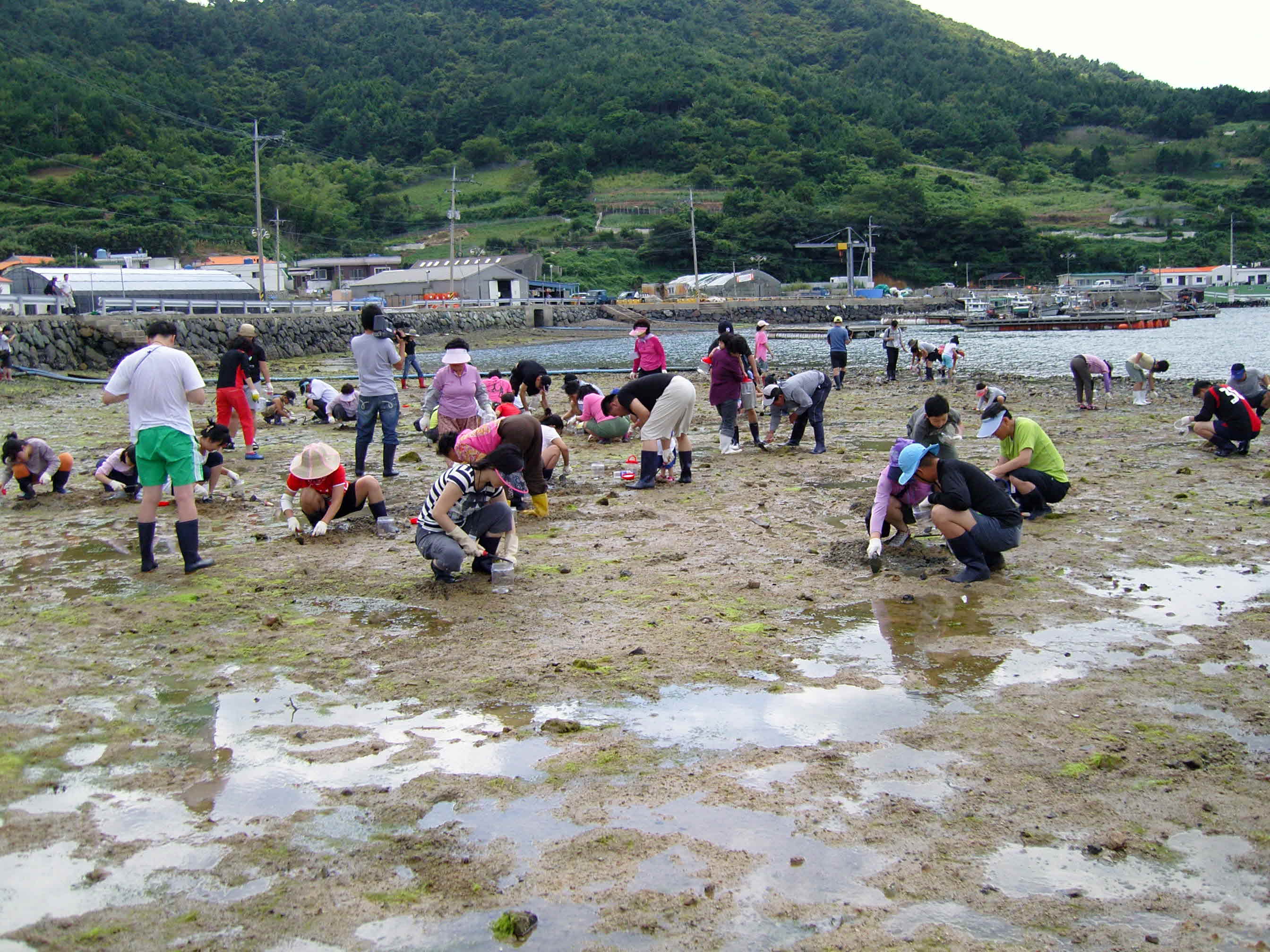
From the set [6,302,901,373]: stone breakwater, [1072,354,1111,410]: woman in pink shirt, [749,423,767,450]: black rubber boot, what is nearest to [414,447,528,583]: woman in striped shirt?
[749,423,767,450]: black rubber boot

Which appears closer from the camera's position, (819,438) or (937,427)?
(937,427)

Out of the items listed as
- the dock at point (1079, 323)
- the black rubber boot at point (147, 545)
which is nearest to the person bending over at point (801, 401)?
the black rubber boot at point (147, 545)

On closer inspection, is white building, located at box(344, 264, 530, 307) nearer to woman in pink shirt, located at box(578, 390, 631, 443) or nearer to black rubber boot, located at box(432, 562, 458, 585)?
woman in pink shirt, located at box(578, 390, 631, 443)

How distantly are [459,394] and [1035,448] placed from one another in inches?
228

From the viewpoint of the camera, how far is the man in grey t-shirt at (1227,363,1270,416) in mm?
13727

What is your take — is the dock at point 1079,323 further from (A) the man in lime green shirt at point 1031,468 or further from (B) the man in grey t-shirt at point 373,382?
(B) the man in grey t-shirt at point 373,382

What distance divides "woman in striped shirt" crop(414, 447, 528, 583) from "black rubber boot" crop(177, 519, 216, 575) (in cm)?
179

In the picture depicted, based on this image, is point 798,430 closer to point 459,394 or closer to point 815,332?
point 459,394

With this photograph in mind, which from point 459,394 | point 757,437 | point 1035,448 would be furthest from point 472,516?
point 757,437

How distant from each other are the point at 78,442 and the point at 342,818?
1404cm

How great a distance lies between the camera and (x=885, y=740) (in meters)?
4.92

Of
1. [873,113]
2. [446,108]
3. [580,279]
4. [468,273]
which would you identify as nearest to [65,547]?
[468,273]

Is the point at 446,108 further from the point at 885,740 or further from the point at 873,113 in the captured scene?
the point at 885,740

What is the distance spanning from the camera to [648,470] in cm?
1150
